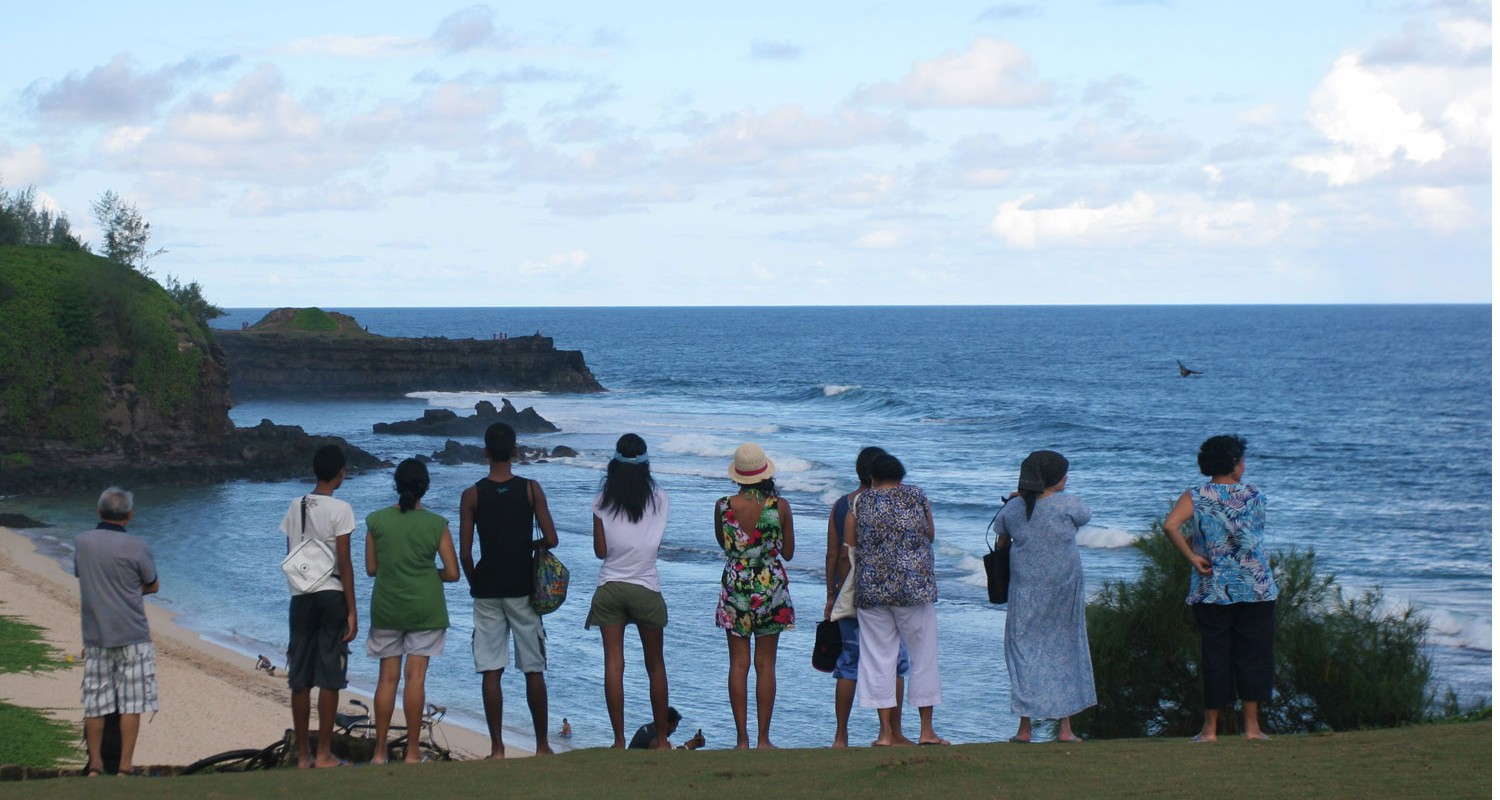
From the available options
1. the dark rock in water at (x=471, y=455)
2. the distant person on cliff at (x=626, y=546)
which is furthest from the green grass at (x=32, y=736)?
the dark rock in water at (x=471, y=455)

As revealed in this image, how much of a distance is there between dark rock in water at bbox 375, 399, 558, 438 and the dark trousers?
4988cm

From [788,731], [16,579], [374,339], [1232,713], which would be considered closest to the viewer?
[1232,713]

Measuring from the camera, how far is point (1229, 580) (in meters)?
6.99

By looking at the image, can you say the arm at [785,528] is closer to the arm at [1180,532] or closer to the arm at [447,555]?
the arm at [447,555]

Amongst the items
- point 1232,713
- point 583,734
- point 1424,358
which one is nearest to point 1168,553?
point 1232,713

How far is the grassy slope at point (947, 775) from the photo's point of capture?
229 inches

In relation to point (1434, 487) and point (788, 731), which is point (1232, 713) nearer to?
point (788, 731)

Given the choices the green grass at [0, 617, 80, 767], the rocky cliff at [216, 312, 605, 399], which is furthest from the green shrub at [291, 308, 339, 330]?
the green grass at [0, 617, 80, 767]

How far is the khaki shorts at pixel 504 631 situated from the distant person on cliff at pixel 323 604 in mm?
704

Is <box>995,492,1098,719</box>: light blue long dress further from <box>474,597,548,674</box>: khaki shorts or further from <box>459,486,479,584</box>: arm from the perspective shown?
<box>459,486,479,584</box>: arm

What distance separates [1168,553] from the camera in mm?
12969

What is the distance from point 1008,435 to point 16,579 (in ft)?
145

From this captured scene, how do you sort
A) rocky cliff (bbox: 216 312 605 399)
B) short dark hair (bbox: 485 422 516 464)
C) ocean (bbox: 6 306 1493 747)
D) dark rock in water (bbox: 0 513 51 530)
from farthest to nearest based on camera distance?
1. rocky cliff (bbox: 216 312 605 399)
2. dark rock in water (bbox: 0 513 51 530)
3. ocean (bbox: 6 306 1493 747)
4. short dark hair (bbox: 485 422 516 464)

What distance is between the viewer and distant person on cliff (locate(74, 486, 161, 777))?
6992 millimetres
